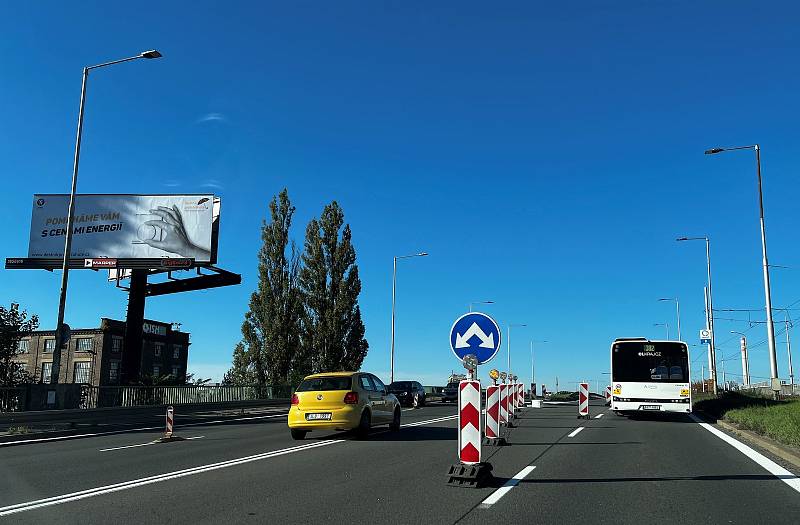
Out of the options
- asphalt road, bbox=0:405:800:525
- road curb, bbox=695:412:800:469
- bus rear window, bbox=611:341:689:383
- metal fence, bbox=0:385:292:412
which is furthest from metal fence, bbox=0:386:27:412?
road curb, bbox=695:412:800:469

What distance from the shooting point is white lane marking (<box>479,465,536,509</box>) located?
7.62m

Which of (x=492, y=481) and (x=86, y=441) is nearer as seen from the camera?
(x=492, y=481)

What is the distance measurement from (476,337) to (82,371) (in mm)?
66193

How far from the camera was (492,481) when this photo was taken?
9062 millimetres

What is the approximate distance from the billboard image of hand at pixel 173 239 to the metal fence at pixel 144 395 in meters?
8.90

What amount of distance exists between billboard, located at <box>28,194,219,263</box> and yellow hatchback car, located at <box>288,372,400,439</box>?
24.9m

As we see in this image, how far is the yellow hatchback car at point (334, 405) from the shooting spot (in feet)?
49.9

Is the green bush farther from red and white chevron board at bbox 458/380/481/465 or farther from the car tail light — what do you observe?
the car tail light

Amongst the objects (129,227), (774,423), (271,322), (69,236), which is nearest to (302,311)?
(271,322)

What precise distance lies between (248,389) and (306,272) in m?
13.6

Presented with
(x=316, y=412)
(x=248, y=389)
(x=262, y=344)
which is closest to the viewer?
(x=316, y=412)

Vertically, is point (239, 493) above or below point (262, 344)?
below

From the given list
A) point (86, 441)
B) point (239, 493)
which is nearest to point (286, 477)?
point (239, 493)

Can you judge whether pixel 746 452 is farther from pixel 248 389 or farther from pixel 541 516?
pixel 248 389
